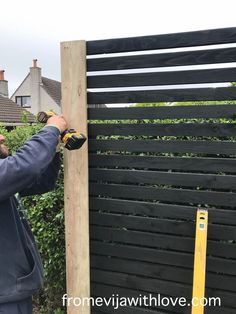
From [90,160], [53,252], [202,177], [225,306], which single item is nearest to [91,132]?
[90,160]

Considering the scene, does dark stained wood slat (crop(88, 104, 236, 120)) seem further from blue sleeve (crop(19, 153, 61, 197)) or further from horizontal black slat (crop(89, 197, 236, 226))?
horizontal black slat (crop(89, 197, 236, 226))

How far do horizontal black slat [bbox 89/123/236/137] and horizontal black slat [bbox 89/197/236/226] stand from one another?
484 millimetres

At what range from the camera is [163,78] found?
95.7 inches

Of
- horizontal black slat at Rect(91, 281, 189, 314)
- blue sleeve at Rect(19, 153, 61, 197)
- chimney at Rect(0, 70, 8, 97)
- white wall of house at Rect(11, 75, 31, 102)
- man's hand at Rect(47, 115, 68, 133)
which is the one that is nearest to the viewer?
man's hand at Rect(47, 115, 68, 133)

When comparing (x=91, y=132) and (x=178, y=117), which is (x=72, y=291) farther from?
(x=178, y=117)

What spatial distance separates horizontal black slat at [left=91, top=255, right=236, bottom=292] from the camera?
244 centimetres

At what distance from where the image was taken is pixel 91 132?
2688mm

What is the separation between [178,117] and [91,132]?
65cm

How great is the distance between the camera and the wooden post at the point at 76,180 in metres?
2.63

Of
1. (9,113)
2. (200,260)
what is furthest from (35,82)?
(200,260)

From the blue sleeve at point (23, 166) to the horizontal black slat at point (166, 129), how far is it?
0.73 metres

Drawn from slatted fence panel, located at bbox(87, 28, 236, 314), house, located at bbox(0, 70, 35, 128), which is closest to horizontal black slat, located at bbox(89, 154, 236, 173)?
slatted fence panel, located at bbox(87, 28, 236, 314)

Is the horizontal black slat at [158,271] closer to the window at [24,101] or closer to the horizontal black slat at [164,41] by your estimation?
the horizontal black slat at [164,41]

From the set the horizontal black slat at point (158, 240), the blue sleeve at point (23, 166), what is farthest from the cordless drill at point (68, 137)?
the horizontal black slat at point (158, 240)
